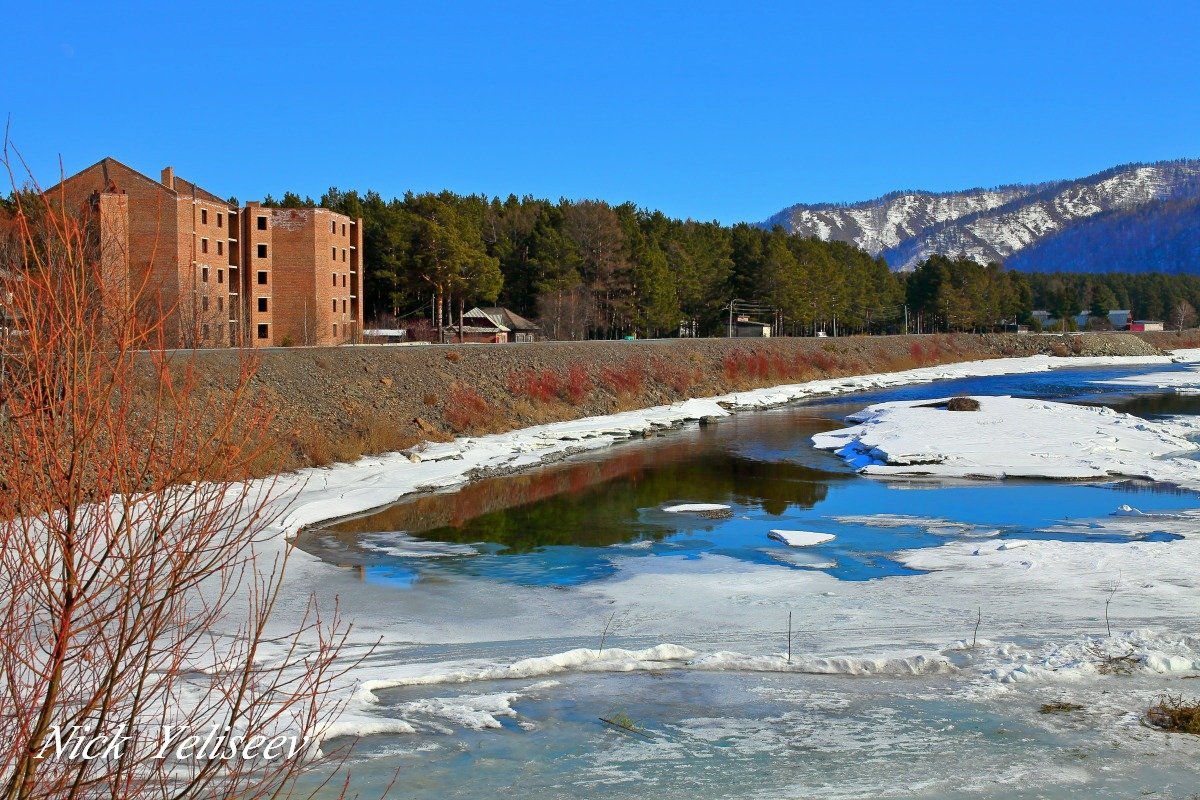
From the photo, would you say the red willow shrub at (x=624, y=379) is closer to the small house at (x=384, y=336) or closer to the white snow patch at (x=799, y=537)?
the small house at (x=384, y=336)

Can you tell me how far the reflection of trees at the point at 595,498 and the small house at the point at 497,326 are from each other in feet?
146

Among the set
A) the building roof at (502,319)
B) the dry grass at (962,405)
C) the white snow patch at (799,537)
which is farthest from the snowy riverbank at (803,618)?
the building roof at (502,319)

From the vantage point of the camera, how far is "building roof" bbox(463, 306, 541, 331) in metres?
79.8

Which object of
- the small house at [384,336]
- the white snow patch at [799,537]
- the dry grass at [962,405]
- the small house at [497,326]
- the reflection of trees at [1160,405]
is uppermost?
the small house at [497,326]

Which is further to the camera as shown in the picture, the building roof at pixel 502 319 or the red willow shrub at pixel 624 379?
the building roof at pixel 502 319

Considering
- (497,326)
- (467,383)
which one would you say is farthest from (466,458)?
(497,326)

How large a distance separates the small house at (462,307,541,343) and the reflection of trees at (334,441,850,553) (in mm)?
44405

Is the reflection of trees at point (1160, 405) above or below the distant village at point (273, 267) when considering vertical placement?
below

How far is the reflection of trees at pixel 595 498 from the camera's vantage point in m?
21.8

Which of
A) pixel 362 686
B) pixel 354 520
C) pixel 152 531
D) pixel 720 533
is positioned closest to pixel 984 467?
pixel 720 533

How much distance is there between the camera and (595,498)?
1028 inches

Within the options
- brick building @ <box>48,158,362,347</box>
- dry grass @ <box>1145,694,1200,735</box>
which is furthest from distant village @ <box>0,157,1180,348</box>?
dry grass @ <box>1145,694,1200,735</box>

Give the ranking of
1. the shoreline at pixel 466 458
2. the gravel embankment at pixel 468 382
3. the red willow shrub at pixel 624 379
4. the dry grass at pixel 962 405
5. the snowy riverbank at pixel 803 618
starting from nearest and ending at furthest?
the snowy riverbank at pixel 803 618 → the shoreline at pixel 466 458 → the gravel embankment at pixel 468 382 → the dry grass at pixel 962 405 → the red willow shrub at pixel 624 379

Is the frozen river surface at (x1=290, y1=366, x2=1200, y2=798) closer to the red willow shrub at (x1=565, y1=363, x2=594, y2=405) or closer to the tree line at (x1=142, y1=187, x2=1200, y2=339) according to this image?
the red willow shrub at (x1=565, y1=363, x2=594, y2=405)
